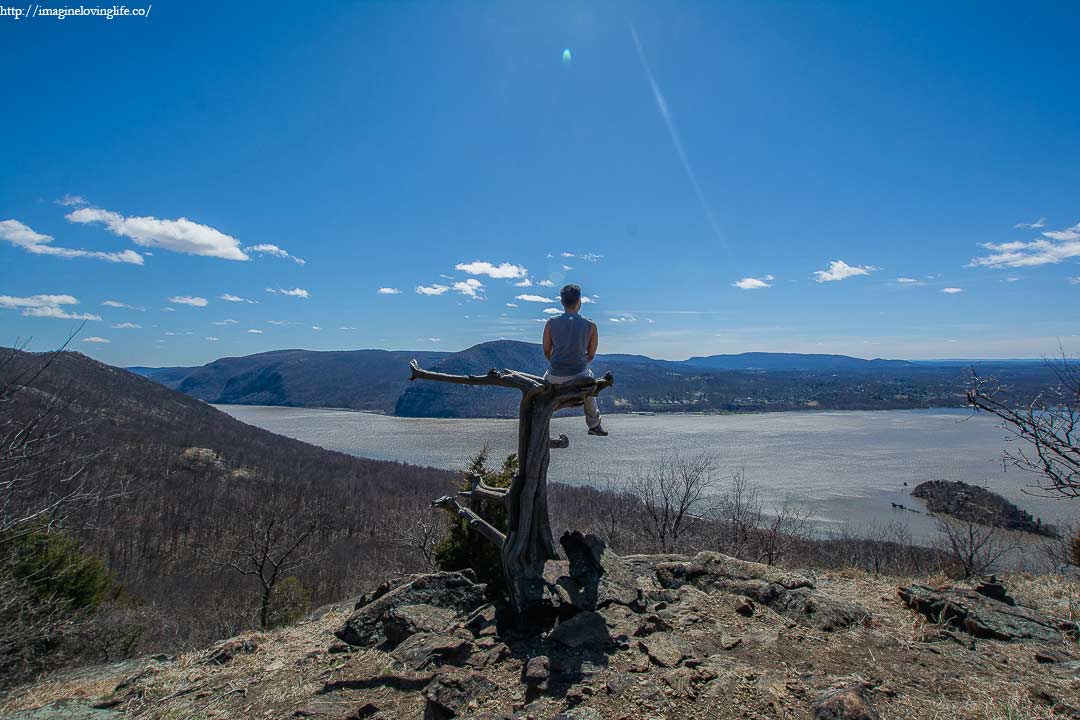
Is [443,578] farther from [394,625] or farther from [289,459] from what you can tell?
[289,459]

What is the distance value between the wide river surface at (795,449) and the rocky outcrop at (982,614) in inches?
323

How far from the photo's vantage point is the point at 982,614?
547cm

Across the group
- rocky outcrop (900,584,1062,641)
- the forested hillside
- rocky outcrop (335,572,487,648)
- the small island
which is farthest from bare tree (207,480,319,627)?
the small island

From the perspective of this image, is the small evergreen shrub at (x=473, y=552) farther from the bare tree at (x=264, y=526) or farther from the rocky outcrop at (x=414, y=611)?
the bare tree at (x=264, y=526)

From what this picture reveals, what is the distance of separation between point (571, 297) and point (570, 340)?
483 mm

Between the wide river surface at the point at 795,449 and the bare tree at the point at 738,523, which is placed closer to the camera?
the bare tree at the point at 738,523

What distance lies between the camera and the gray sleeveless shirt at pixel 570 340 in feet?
18.5

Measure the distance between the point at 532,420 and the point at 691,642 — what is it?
2.79m

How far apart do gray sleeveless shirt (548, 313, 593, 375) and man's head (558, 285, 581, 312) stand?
0.30 feet

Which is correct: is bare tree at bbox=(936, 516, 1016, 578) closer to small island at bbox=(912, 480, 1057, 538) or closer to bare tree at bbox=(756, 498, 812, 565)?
small island at bbox=(912, 480, 1057, 538)

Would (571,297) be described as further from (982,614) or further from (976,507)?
(976,507)

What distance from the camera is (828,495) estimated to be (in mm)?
50250

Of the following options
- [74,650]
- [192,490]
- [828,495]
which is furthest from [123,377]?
[828,495]

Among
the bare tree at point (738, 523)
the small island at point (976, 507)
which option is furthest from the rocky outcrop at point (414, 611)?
the small island at point (976, 507)
